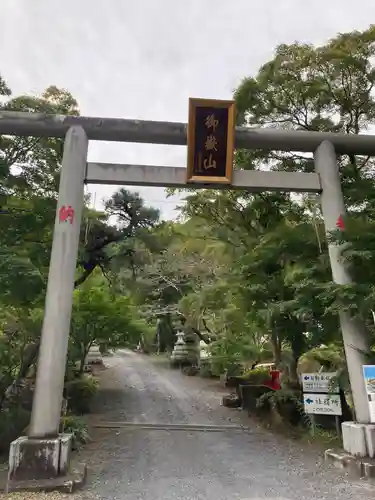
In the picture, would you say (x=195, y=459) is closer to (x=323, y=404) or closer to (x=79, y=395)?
(x=323, y=404)

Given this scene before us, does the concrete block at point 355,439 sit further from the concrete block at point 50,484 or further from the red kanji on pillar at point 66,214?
the red kanji on pillar at point 66,214

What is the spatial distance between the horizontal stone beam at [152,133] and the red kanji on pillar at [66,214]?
5.21 feet

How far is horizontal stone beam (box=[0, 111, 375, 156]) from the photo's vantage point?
7.31 meters

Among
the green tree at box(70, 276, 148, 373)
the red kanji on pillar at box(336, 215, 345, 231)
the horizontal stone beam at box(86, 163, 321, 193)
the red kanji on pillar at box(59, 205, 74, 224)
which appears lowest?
the green tree at box(70, 276, 148, 373)

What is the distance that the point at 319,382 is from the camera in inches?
309

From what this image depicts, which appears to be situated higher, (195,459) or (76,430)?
(76,430)

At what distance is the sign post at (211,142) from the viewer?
24.6ft

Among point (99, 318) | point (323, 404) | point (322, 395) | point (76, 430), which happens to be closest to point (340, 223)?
point (322, 395)

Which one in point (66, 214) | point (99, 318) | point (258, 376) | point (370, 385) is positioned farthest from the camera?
point (258, 376)

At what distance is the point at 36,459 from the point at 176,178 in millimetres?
5217

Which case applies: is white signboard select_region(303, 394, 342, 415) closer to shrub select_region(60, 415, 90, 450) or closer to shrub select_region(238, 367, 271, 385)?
shrub select_region(60, 415, 90, 450)

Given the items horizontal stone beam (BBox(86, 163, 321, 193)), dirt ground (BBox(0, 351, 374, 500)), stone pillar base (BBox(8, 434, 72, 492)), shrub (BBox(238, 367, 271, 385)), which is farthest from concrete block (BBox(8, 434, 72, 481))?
shrub (BBox(238, 367, 271, 385))

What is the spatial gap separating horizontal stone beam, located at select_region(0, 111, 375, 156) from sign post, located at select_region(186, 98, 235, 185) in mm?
293

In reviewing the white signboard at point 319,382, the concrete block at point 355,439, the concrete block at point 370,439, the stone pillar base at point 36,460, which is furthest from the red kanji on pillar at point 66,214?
the concrete block at point 370,439
